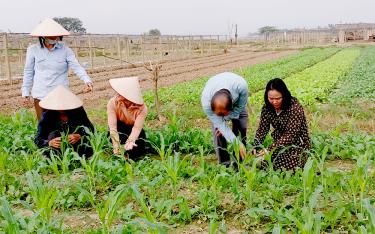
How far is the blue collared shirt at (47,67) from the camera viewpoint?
19.4 ft

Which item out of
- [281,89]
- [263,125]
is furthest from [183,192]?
[281,89]

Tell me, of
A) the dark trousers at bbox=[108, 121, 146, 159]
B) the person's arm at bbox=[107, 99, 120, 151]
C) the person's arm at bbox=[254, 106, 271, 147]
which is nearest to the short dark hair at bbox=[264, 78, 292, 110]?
the person's arm at bbox=[254, 106, 271, 147]

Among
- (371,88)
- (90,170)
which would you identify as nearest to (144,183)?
(90,170)

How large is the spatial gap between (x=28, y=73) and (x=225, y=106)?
9.51 feet

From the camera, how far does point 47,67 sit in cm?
593

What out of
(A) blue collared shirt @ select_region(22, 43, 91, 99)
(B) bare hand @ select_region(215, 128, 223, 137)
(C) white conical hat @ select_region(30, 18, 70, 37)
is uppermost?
(C) white conical hat @ select_region(30, 18, 70, 37)

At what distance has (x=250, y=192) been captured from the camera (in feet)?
12.7

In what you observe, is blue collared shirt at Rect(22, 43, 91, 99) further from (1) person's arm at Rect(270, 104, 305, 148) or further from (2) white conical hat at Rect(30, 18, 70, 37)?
(1) person's arm at Rect(270, 104, 305, 148)

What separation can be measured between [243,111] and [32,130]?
302 centimetres

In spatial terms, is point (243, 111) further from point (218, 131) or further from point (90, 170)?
point (90, 170)

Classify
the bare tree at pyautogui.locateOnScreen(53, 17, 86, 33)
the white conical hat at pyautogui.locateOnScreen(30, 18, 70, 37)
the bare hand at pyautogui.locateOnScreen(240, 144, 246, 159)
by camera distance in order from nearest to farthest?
the bare hand at pyautogui.locateOnScreen(240, 144, 246, 159), the white conical hat at pyautogui.locateOnScreen(30, 18, 70, 37), the bare tree at pyautogui.locateOnScreen(53, 17, 86, 33)

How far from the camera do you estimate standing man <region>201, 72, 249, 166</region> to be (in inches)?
173

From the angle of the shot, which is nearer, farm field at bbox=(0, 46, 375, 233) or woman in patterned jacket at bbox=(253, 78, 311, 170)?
farm field at bbox=(0, 46, 375, 233)

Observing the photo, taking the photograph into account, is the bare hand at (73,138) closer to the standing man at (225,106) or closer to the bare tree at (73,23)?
the standing man at (225,106)
